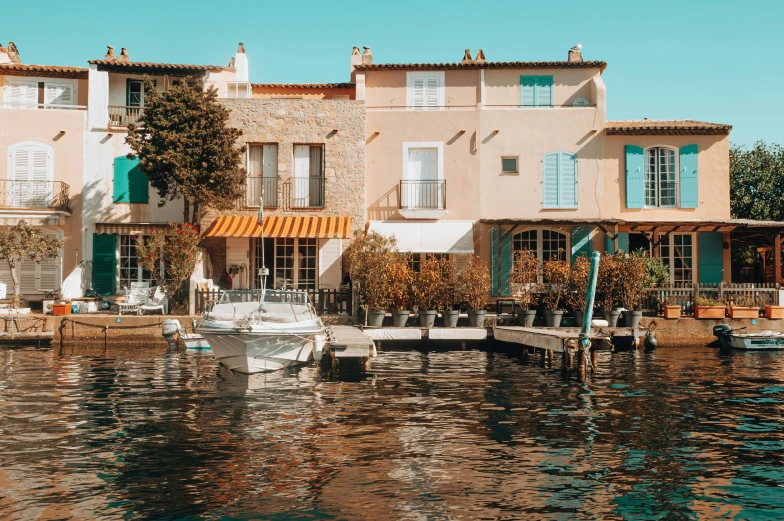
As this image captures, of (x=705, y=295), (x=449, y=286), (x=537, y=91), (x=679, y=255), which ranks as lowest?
(x=705, y=295)

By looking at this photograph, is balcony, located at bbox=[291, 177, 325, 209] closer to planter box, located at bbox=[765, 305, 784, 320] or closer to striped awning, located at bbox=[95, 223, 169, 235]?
striped awning, located at bbox=[95, 223, 169, 235]

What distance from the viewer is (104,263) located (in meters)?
27.7

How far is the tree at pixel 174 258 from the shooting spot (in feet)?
80.2

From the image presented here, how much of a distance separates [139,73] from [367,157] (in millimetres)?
8875

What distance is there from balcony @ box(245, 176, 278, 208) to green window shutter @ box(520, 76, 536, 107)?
947cm

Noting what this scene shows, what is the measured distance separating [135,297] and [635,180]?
17.8 m

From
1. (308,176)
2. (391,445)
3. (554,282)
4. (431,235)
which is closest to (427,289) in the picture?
(431,235)

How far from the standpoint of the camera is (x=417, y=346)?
23719mm

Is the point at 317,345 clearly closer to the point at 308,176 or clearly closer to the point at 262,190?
the point at 262,190

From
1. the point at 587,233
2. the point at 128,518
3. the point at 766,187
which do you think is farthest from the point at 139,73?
the point at 766,187

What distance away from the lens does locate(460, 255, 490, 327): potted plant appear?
23500 millimetres

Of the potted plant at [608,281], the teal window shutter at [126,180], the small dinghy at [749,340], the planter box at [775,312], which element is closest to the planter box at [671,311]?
the small dinghy at [749,340]

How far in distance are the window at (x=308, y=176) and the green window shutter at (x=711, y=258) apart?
13690 mm

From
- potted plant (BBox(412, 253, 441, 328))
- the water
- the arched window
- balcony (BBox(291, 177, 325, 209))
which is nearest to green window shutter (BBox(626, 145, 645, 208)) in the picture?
potted plant (BBox(412, 253, 441, 328))
